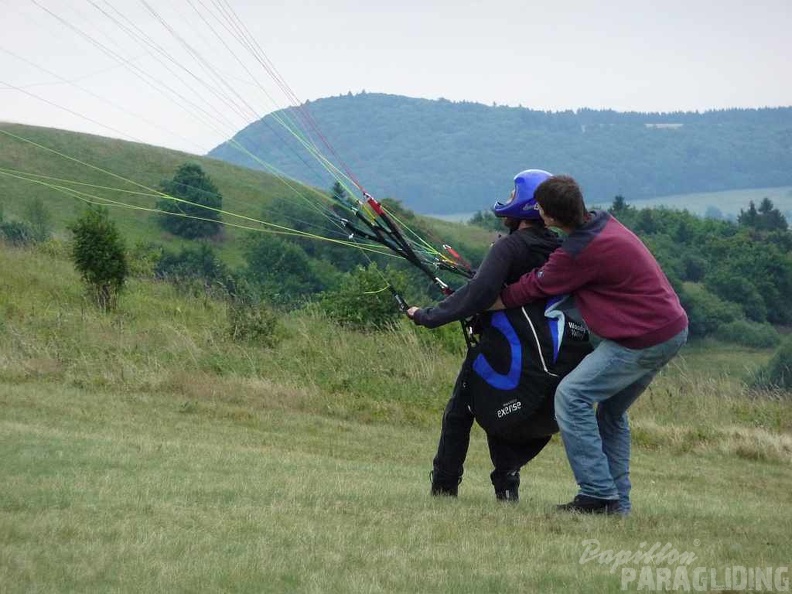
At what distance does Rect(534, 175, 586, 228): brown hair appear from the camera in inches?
239

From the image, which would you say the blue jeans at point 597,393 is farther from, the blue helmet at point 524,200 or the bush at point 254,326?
the bush at point 254,326

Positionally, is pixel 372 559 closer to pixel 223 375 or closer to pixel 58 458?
pixel 58 458

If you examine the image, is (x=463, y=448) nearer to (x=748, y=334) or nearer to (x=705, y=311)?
(x=705, y=311)

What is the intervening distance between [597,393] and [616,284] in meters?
0.64

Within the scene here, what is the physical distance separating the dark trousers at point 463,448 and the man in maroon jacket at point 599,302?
1.82ft

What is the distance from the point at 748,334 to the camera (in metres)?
73.4

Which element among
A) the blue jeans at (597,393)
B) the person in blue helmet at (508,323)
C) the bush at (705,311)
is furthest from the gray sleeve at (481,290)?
the bush at (705,311)

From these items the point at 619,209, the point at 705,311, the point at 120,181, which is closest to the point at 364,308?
the point at 120,181

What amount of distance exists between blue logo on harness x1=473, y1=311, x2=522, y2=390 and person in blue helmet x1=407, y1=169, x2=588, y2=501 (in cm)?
1

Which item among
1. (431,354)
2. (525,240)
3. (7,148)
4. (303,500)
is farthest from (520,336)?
(7,148)

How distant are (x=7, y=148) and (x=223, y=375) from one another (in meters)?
60.7

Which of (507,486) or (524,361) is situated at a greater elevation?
(524,361)

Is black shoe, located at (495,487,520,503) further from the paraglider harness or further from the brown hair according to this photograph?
the brown hair

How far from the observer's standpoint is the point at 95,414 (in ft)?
40.0
